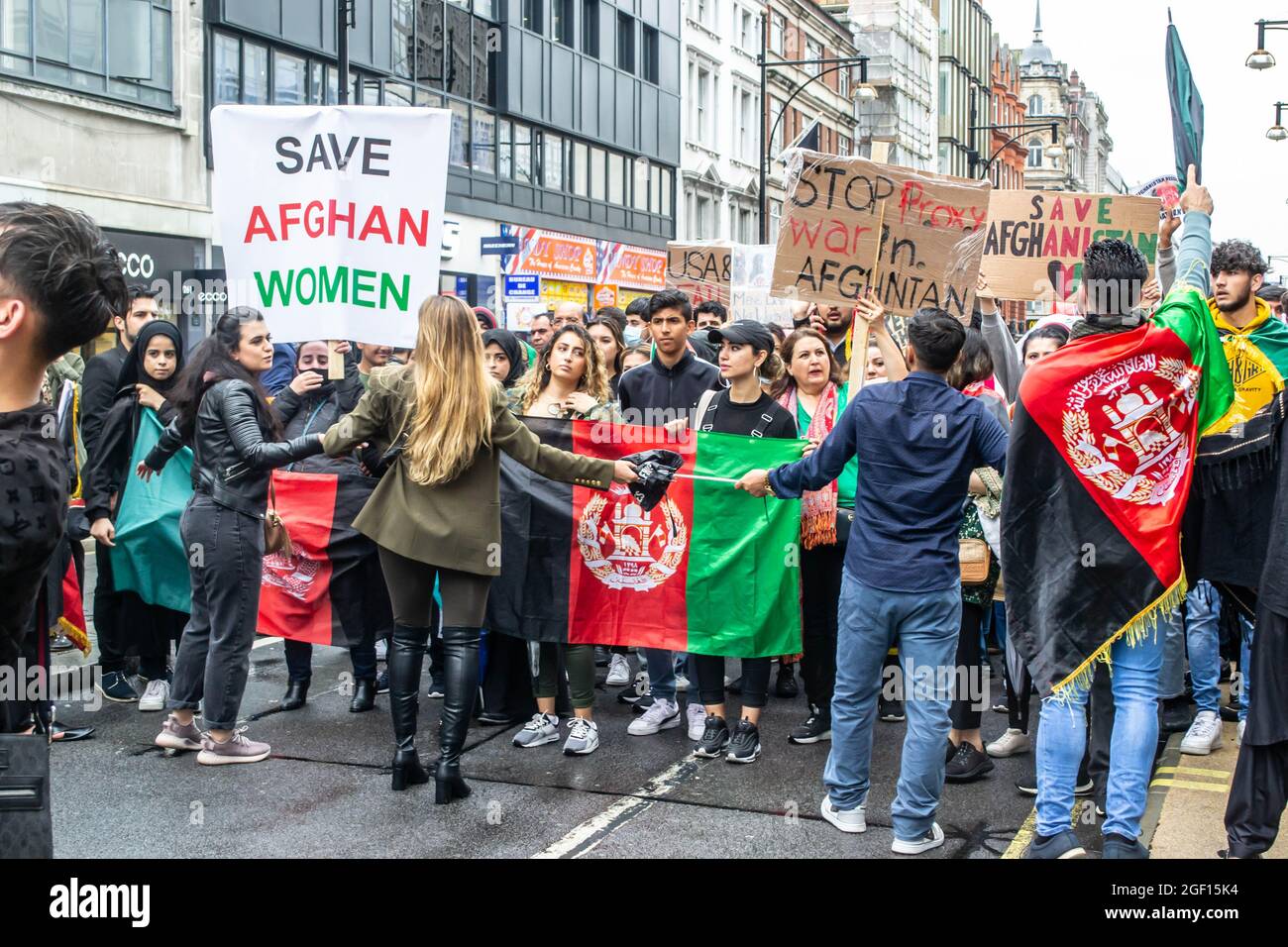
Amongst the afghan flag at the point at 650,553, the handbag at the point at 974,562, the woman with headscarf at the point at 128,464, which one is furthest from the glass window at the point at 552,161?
the handbag at the point at 974,562

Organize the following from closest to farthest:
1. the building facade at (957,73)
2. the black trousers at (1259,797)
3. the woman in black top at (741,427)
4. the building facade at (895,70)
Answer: the black trousers at (1259,797) → the woman in black top at (741,427) → the building facade at (895,70) → the building facade at (957,73)

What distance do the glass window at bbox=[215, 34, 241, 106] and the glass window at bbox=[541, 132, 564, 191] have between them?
11.4m

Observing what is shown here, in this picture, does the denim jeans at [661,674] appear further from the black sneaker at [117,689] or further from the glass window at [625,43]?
the glass window at [625,43]

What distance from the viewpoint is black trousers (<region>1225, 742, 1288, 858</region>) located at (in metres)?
4.39

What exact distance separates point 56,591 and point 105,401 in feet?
9.79

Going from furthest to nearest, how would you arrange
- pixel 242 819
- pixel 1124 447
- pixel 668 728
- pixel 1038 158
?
1. pixel 1038 158
2. pixel 668 728
3. pixel 242 819
4. pixel 1124 447

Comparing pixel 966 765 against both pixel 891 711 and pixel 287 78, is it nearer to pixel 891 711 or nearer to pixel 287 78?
pixel 891 711

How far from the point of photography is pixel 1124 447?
15.0ft

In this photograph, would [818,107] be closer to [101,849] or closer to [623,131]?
[623,131]

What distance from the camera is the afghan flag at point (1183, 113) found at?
491 centimetres

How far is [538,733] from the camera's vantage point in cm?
650

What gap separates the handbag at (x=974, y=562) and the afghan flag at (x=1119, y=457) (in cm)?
116

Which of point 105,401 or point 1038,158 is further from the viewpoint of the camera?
point 1038,158
